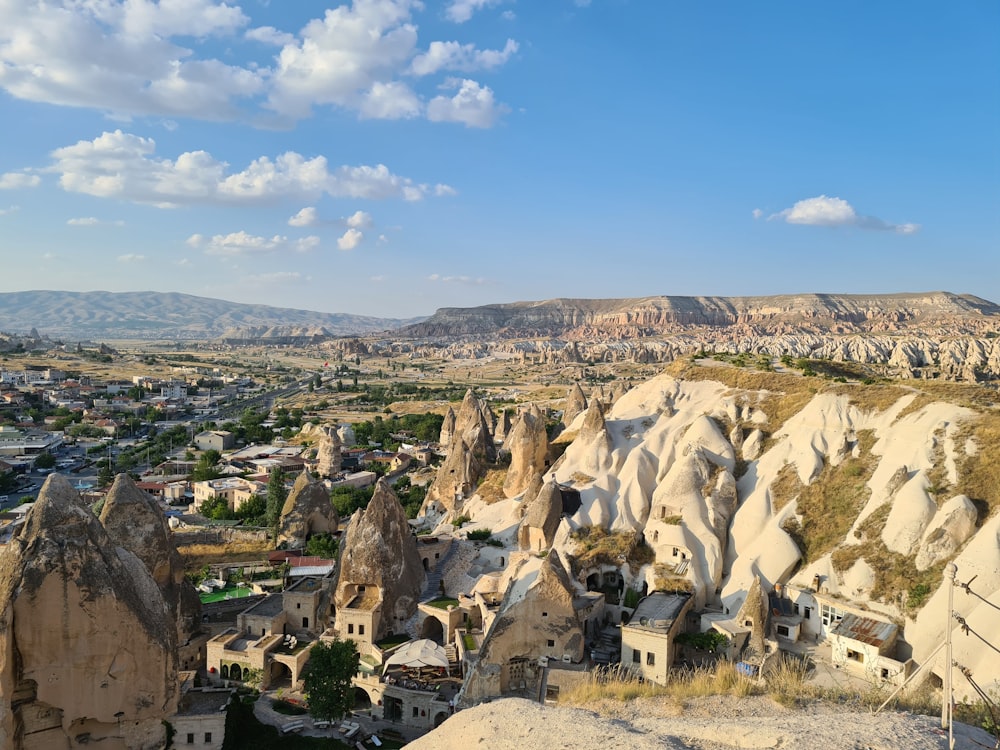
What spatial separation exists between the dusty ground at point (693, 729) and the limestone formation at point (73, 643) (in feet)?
15.6

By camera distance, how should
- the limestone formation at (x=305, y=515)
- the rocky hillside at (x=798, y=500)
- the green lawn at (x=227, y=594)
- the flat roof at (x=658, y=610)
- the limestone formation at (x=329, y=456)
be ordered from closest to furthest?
the flat roof at (x=658, y=610) → the rocky hillside at (x=798, y=500) → the green lawn at (x=227, y=594) → the limestone formation at (x=305, y=515) → the limestone formation at (x=329, y=456)

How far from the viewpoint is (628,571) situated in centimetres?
2662

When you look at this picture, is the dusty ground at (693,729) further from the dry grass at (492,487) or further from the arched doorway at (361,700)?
the dry grass at (492,487)

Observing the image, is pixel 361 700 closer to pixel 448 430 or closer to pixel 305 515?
pixel 305 515

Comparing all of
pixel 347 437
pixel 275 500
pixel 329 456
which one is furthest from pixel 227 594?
pixel 347 437

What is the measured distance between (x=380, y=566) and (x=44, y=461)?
171ft

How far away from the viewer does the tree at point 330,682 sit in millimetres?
20156

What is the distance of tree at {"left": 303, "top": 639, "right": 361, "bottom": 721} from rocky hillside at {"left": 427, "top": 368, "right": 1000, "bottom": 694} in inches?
366

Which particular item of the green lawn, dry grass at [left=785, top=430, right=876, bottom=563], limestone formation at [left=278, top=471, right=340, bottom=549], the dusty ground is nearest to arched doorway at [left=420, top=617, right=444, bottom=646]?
the green lawn

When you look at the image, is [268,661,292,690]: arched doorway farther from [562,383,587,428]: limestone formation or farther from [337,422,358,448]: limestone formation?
[337,422,358,448]: limestone formation

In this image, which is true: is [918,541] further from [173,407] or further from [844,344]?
[844,344]

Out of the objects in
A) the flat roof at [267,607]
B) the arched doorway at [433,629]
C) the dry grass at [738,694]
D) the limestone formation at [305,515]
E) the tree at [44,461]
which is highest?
the dry grass at [738,694]

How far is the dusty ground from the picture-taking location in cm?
941

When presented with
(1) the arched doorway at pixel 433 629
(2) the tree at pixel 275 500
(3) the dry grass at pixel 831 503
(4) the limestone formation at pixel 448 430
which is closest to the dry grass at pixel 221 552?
(2) the tree at pixel 275 500
